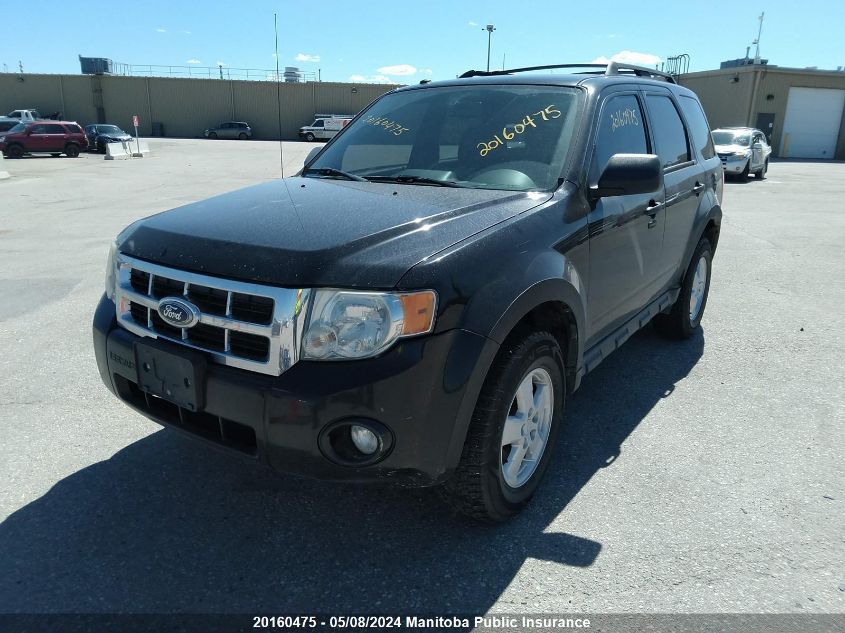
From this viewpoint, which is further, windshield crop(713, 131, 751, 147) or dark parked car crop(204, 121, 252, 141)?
dark parked car crop(204, 121, 252, 141)

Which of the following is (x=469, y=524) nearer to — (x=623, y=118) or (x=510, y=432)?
(x=510, y=432)

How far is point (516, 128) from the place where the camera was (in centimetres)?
336

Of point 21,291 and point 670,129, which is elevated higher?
point 670,129

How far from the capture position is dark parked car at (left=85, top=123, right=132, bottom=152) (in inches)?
1305

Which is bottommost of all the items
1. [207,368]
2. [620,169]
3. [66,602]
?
[66,602]

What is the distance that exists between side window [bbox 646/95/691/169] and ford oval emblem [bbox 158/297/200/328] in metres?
3.05

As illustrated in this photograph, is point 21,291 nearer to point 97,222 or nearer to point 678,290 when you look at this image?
point 97,222

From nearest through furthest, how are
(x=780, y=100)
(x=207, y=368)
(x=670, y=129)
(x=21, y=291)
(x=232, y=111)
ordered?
1. (x=207, y=368)
2. (x=670, y=129)
3. (x=21, y=291)
4. (x=780, y=100)
5. (x=232, y=111)

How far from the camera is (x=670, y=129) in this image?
4.43m

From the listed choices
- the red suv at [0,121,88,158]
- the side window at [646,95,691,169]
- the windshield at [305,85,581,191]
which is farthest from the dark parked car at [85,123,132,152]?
the side window at [646,95,691,169]

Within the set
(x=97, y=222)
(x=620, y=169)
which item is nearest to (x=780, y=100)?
(x=97, y=222)

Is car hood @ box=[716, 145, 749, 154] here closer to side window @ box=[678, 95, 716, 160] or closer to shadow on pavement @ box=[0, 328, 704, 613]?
side window @ box=[678, 95, 716, 160]

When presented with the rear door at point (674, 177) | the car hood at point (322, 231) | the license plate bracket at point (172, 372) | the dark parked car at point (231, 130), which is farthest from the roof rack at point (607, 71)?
the dark parked car at point (231, 130)

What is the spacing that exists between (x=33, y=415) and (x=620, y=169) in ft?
11.3
